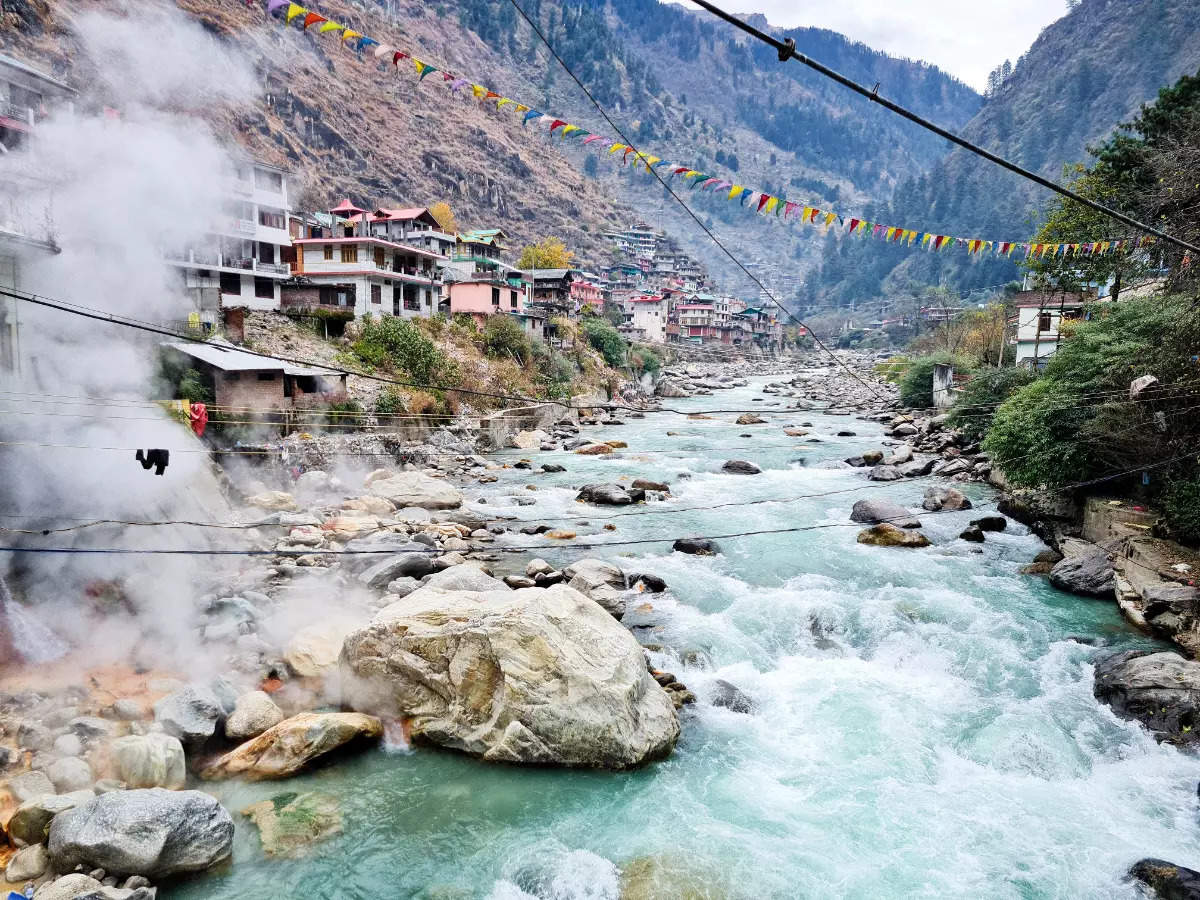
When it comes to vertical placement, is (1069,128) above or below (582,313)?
above

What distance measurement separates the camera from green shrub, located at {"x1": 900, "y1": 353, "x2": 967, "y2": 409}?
126 ft

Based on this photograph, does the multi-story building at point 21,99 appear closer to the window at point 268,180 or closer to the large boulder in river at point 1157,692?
the window at point 268,180

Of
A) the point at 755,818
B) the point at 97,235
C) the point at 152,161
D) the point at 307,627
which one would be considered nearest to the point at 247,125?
the point at 152,161

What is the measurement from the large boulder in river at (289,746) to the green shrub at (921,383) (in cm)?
3536

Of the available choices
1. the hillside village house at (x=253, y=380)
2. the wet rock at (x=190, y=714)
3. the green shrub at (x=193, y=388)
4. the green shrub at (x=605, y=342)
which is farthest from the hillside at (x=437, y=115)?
the wet rock at (x=190, y=714)

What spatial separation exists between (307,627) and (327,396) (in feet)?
49.2

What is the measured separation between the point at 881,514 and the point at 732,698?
1046cm

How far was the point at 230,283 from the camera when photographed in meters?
30.0

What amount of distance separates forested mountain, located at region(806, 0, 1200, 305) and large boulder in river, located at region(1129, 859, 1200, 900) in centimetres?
11118

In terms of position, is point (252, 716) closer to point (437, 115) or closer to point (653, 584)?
point (653, 584)

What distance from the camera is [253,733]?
30.0 feet

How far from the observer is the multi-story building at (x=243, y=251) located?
1088 inches

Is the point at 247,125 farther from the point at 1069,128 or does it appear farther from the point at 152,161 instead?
the point at 1069,128

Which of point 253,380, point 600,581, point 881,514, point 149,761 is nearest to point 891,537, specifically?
point 881,514
